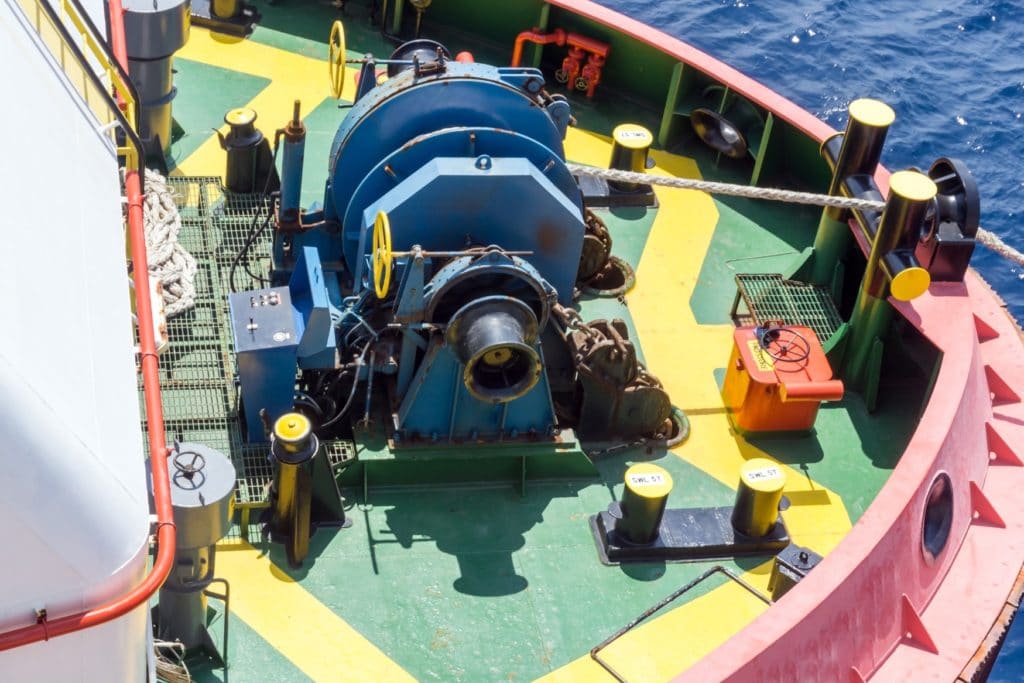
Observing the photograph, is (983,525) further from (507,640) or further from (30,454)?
(30,454)

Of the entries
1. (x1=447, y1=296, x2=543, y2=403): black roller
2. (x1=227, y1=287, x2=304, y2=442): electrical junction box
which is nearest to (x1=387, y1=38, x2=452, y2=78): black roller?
(x1=227, y1=287, x2=304, y2=442): electrical junction box

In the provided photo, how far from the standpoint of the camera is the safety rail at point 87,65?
5.18m

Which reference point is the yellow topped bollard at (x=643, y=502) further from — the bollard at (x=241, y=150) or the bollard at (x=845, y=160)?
the bollard at (x=241, y=150)

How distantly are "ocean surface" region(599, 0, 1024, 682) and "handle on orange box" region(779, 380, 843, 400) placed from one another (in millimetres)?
7918

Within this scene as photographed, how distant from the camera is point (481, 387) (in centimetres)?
776

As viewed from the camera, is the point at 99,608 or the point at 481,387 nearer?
the point at 99,608

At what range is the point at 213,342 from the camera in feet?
29.0

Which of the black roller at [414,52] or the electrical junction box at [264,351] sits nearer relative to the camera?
the electrical junction box at [264,351]

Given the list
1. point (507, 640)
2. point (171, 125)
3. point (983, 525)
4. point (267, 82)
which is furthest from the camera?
point (267, 82)

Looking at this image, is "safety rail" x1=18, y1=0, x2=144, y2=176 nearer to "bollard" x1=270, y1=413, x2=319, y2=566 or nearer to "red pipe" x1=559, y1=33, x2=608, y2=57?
"bollard" x1=270, y1=413, x2=319, y2=566

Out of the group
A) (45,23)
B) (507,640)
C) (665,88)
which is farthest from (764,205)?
(45,23)

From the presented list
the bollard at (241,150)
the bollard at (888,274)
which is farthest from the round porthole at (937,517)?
the bollard at (241,150)

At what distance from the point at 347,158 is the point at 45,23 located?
3.28 m

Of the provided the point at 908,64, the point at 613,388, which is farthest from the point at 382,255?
the point at 908,64
